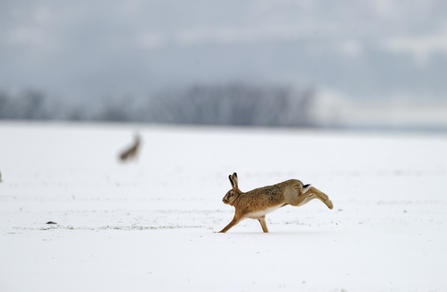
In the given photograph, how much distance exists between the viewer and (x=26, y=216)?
35.3 ft

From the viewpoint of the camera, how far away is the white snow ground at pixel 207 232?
20.0 ft

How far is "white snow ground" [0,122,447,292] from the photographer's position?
609 cm

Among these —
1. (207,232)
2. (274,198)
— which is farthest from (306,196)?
(207,232)

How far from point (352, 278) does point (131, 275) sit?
252 cm

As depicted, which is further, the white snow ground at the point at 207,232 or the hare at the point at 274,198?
the hare at the point at 274,198

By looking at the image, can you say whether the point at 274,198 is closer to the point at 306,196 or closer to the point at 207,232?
the point at 306,196

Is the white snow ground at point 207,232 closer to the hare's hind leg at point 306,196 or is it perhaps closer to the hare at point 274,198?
the hare at point 274,198

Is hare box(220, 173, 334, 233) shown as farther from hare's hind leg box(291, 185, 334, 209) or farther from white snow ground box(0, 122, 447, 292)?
white snow ground box(0, 122, 447, 292)

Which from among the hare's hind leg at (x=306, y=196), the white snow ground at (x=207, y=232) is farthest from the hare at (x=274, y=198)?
the white snow ground at (x=207, y=232)

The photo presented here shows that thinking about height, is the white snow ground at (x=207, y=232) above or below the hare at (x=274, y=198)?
below

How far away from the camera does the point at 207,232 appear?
345 inches

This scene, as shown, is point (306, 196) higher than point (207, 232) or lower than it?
higher

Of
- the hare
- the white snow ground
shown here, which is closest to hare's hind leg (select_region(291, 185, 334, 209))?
the hare

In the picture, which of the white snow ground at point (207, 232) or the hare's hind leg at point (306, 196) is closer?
the white snow ground at point (207, 232)
